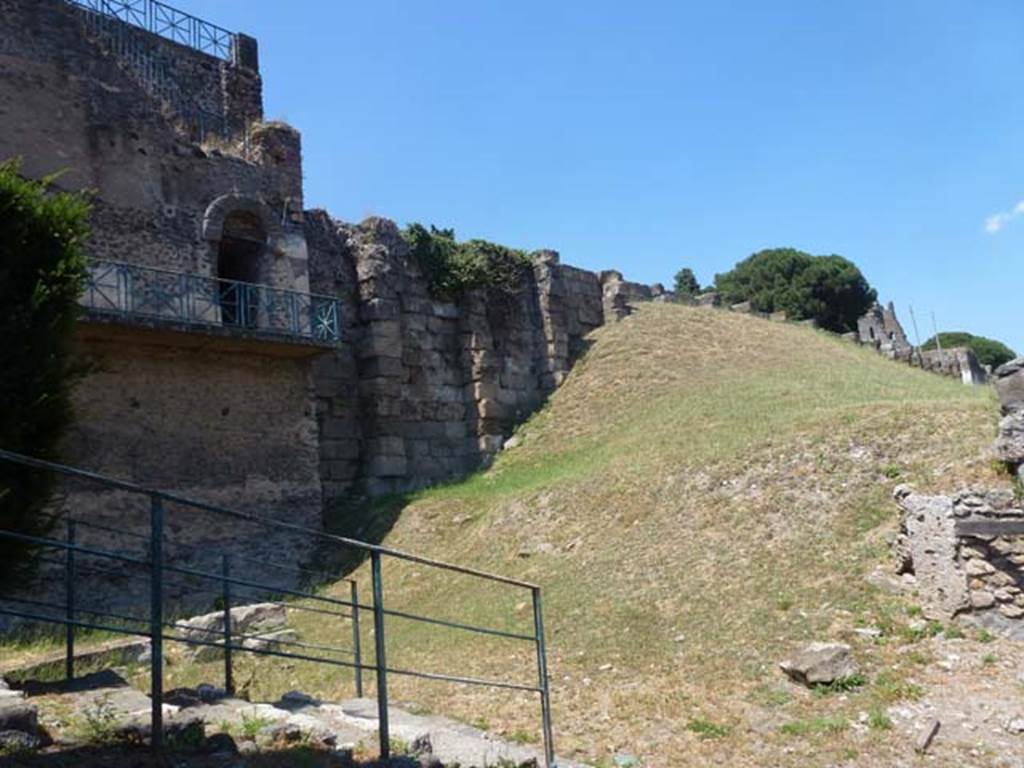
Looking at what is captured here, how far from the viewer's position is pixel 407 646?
10922 millimetres

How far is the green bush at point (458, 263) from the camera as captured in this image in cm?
1889

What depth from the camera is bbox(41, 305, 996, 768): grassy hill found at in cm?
818

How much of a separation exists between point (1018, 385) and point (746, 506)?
131 inches

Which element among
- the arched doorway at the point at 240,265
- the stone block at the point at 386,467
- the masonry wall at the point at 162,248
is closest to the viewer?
the masonry wall at the point at 162,248

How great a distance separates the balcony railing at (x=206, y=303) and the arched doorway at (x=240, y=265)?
20 mm

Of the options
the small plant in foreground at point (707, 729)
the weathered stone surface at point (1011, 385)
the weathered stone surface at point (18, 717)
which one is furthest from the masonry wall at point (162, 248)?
the weathered stone surface at point (1011, 385)

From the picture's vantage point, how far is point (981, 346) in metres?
58.4

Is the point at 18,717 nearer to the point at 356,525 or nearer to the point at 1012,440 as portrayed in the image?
the point at 1012,440

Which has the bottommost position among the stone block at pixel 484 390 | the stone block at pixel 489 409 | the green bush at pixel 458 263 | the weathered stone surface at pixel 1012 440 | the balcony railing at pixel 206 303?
the weathered stone surface at pixel 1012 440

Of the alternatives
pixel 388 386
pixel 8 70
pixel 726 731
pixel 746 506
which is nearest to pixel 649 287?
pixel 388 386

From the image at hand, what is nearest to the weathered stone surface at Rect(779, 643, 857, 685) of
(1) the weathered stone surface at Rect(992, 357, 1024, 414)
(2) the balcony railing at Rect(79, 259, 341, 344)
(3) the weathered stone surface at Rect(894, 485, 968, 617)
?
(3) the weathered stone surface at Rect(894, 485, 968, 617)

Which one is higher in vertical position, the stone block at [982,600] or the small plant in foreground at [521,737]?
the stone block at [982,600]

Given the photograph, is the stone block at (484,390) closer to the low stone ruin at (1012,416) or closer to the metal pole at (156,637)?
the low stone ruin at (1012,416)

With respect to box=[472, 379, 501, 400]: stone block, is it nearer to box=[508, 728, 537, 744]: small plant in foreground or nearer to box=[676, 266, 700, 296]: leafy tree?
box=[508, 728, 537, 744]: small plant in foreground
